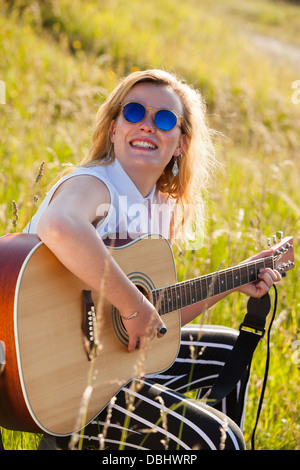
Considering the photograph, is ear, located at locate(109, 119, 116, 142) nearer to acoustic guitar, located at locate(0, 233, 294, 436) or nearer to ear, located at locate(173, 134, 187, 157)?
ear, located at locate(173, 134, 187, 157)

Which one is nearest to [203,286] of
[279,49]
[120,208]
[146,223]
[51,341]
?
[146,223]

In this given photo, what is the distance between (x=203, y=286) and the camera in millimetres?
2115

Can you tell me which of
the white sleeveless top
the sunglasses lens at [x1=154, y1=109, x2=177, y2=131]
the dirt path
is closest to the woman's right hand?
the white sleeveless top

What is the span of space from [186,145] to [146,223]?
0.45 meters

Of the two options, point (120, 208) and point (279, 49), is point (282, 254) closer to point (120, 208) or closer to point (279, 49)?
point (120, 208)

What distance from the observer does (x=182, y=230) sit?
8.32ft

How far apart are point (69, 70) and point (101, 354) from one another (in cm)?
475

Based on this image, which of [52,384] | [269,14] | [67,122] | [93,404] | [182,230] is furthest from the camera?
[269,14]

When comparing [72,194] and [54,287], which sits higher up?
[72,194]

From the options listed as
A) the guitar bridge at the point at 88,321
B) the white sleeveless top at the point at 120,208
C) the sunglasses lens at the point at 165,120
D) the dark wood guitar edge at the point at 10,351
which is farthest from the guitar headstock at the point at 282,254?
the dark wood guitar edge at the point at 10,351

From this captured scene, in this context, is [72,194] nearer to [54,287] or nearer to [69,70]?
[54,287]

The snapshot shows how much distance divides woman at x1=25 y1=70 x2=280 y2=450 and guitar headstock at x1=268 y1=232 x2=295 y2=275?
105 millimetres

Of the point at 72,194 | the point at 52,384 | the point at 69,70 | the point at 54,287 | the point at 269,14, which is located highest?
the point at 269,14
